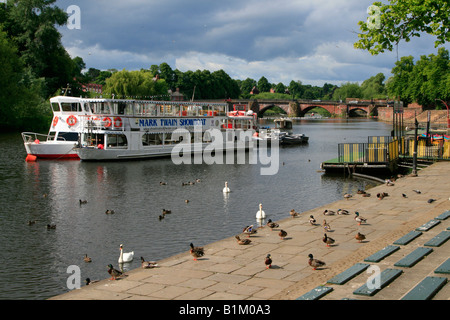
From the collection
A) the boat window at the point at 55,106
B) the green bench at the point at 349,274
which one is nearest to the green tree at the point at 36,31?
the boat window at the point at 55,106

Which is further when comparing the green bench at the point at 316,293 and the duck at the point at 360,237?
the duck at the point at 360,237

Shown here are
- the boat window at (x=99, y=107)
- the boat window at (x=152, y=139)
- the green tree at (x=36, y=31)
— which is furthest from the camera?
the green tree at (x=36, y=31)

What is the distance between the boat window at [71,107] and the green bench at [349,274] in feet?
143

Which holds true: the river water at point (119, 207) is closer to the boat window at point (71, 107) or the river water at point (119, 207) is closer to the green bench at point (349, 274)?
the boat window at point (71, 107)

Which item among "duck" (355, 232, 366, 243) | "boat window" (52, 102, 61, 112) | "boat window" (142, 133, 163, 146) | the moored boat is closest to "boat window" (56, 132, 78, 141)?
the moored boat

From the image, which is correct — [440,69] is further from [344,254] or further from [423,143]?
[344,254]

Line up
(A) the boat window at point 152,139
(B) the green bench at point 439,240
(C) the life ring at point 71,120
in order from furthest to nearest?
(A) the boat window at point 152,139, (C) the life ring at point 71,120, (B) the green bench at point 439,240

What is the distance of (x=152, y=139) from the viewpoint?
2116 inches

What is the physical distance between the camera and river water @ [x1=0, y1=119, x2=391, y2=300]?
59.3 ft

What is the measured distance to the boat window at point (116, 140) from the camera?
50.3m

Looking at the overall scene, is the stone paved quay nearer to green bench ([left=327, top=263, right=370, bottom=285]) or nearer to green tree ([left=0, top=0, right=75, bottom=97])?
green bench ([left=327, top=263, right=370, bottom=285])

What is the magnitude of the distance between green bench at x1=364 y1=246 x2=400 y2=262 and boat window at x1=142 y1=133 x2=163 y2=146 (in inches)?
1615

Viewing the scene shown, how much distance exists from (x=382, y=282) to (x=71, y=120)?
149 feet

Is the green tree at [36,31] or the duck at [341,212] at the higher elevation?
the green tree at [36,31]
